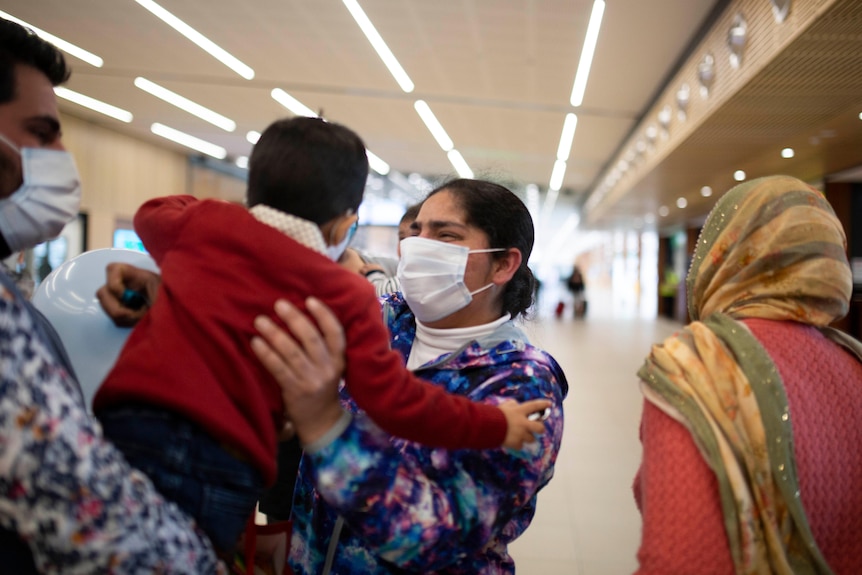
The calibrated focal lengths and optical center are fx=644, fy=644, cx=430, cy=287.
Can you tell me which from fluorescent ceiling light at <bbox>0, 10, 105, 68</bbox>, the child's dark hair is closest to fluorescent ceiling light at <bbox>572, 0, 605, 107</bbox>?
the child's dark hair

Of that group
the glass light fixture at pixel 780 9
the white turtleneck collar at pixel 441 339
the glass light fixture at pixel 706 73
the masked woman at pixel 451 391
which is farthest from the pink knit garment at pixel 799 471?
the glass light fixture at pixel 706 73

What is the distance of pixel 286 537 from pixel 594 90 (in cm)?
847

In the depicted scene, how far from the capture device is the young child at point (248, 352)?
87cm

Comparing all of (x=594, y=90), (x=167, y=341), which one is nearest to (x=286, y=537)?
(x=167, y=341)

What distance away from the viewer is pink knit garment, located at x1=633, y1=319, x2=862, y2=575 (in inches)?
44.1

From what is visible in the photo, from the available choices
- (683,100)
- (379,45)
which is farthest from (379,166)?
(683,100)

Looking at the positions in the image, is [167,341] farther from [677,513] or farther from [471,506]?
[677,513]

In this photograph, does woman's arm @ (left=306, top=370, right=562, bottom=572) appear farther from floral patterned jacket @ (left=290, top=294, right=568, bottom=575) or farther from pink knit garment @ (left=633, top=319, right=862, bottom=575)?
pink knit garment @ (left=633, top=319, right=862, bottom=575)

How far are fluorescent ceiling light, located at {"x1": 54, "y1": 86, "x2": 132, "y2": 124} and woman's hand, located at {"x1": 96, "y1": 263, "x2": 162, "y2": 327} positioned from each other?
10753 mm

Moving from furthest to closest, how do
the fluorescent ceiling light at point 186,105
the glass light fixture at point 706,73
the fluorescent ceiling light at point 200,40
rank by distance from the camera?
the fluorescent ceiling light at point 186,105 < the fluorescent ceiling light at point 200,40 < the glass light fixture at point 706,73

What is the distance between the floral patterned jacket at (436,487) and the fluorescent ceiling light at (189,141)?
43.6ft

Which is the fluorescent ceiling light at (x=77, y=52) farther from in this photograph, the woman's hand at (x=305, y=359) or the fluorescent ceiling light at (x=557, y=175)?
the fluorescent ceiling light at (x=557, y=175)

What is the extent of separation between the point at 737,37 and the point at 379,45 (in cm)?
380

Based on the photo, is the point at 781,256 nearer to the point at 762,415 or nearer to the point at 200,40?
the point at 762,415
